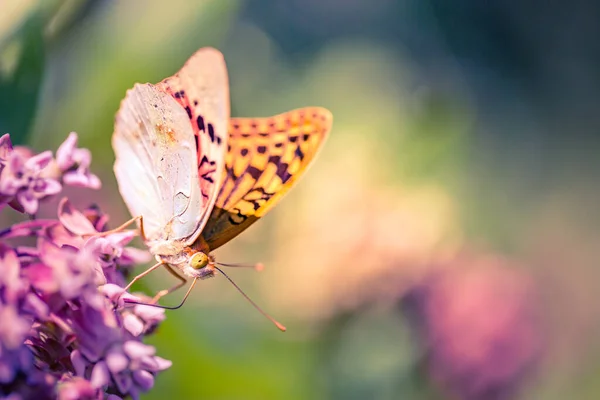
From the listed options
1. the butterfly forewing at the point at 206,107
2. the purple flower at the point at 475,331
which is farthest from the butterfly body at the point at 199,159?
the purple flower at the point at 475,331

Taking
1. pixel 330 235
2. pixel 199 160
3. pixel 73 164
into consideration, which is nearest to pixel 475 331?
pixel 330 235

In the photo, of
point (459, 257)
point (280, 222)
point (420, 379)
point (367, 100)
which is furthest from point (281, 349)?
point (367, 100)

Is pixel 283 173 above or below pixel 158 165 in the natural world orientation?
above

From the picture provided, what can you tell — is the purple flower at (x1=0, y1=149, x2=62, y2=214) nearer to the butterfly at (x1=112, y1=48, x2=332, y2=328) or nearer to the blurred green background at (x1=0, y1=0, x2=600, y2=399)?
the butterfly at (x1=112, y1=48, x2=332, y2=328)

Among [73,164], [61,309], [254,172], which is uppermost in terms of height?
[254,172]

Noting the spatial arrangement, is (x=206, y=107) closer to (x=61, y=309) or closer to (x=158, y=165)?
(x=158, y=165)

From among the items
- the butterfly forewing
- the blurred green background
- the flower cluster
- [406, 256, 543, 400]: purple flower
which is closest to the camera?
the flower cluster

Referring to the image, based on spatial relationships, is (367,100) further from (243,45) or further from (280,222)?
(243,45)

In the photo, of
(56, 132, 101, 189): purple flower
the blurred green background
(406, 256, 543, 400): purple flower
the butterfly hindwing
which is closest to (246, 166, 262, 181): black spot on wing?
the butterfly hindwing
